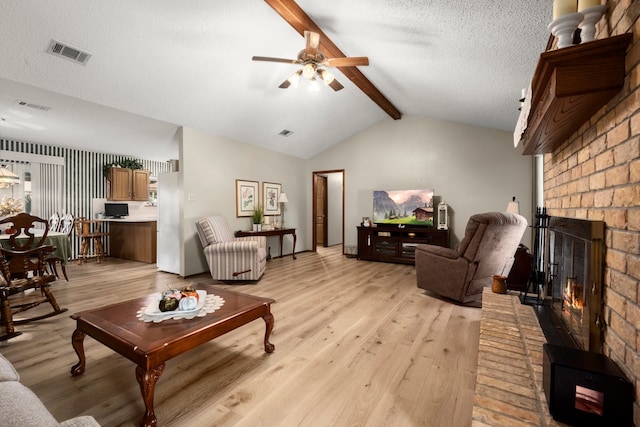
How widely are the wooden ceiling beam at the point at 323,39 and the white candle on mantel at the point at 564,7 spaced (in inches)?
87.0

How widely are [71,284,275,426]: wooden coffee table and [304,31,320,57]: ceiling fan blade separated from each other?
92.8 inches

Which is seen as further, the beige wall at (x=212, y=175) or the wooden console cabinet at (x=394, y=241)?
the wooden console cabinet at (x=394, y=241)

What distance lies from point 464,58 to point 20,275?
533 centimetres

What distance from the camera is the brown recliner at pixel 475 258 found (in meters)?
2.93

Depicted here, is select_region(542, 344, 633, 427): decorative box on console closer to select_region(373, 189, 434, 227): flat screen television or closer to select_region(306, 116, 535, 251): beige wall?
select_region(373, 189, 434, 227): flat screen television

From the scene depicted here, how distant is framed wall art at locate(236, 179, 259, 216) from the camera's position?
17.9ft

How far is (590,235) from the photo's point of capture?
1.27 m

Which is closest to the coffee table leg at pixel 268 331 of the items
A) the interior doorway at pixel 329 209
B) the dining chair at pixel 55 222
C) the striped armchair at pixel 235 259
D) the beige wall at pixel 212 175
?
the striped armchair at pixel 235 259

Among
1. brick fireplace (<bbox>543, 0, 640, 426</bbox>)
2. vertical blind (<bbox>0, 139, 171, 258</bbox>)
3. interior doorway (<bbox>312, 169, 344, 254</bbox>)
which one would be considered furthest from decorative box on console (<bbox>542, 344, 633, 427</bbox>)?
interior doorway (<bbox>312, 169, 344, 254</bbox>)

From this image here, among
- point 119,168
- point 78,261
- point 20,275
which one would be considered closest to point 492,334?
point 20,275

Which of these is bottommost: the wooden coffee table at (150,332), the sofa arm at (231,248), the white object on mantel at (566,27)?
the wooden coffee table at (150,332)

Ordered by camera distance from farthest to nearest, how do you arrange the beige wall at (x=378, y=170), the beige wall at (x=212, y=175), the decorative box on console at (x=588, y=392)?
the beige wall at (x=378, y=170) < the beige wall at (x=212, y=175) < the decorative box on console at (x=588, y=392)

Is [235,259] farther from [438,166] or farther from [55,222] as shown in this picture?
[438,166]

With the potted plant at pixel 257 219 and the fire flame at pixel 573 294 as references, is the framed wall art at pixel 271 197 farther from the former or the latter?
the fire flame at pixel 573 294
